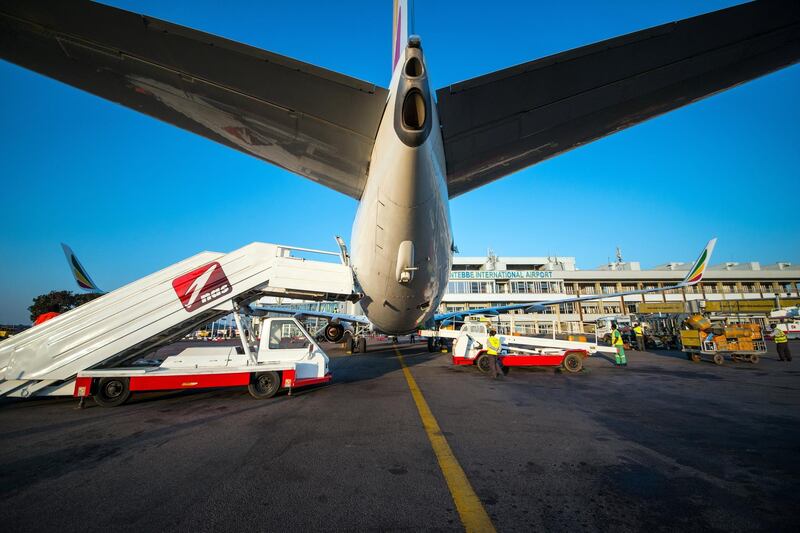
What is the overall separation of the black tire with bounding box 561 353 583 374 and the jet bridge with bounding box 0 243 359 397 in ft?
25.5

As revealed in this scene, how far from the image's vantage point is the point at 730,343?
13.3m

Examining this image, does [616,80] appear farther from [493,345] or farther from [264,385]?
[264,385]

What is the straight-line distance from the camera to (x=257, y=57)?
367 centimetres

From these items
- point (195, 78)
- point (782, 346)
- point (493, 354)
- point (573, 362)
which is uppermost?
point (195, 78)

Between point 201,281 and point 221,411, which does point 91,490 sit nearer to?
point 221,411

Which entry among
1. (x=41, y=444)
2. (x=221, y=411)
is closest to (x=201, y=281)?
(x=221, y=411)

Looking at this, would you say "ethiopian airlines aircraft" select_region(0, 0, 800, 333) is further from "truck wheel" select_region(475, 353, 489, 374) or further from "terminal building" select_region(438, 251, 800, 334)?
"terminal building" select_region(438, 251, 800, 334)

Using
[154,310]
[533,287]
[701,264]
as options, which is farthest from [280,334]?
[533,287]

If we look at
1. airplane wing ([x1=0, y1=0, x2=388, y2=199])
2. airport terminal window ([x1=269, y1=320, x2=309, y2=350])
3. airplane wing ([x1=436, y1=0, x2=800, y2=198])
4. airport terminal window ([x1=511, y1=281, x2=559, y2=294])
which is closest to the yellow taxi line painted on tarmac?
airport terminal window ([x1=269, y1=320, x2=309, y2=350])

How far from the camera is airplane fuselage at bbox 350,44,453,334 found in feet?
11.8

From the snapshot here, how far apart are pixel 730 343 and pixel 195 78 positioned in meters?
19.4

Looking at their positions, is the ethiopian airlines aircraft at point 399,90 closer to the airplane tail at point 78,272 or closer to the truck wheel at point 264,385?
the truck wheel at point 264,385

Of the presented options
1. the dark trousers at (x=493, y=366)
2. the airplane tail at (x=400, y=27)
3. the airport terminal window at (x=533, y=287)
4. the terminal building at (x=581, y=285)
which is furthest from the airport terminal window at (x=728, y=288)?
the airplane tail at (x=400, y=27)

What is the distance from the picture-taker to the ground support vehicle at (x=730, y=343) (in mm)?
12938
